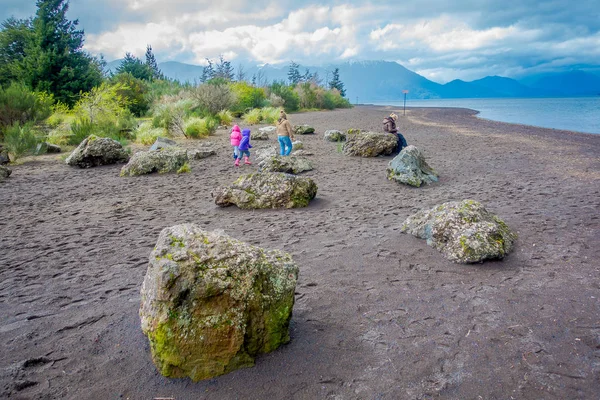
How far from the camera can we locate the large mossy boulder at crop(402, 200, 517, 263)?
4.37 metres

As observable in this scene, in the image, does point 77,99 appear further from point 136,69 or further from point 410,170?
point 410,170

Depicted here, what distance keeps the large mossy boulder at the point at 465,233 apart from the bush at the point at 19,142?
13.9 metres

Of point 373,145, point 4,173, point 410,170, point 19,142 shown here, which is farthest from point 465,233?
point 19,142

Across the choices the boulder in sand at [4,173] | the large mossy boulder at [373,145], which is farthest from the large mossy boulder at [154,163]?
the large mossy boulder at [373,145]

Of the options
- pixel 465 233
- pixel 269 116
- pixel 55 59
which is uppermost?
pixel 55 59

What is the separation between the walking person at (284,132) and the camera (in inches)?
460

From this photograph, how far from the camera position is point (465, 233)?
14.9ft

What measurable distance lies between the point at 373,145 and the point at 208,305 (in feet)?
34.7

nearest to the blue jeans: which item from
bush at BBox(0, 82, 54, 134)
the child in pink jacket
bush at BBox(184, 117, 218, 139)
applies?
the child in pink jacket

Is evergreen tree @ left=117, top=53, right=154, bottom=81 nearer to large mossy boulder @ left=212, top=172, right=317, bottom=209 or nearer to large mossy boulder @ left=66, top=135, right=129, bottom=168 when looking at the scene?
large mossy boulder @ left=66, top=135, right=129, bottom=168

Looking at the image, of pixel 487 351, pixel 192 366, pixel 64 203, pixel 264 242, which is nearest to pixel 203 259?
pixel 192 366

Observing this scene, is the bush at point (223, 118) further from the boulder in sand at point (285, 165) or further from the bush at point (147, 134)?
the boulder in sand at point (285, 165)

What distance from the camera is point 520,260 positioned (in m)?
4.39

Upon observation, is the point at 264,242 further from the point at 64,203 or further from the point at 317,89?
the point at 317,89
